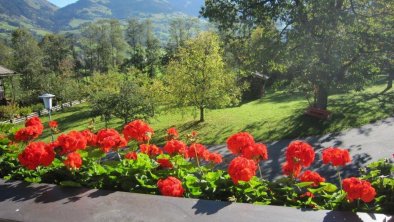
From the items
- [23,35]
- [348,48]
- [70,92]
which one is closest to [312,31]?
[348,48]

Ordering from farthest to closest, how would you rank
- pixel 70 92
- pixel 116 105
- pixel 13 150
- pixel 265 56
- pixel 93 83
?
pixel 70 92, pixel 93 83, pixel 116 105, pixel 265 56, pixel 13 150

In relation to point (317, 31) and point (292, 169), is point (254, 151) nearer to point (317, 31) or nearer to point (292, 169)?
point (292, 169)

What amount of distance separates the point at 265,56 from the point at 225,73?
6759mm

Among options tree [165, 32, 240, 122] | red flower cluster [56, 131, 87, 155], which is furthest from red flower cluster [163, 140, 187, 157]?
tree [165, 32, 240, 122]

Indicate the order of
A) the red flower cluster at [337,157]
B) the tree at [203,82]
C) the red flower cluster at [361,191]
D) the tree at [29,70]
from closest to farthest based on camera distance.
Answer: the red flower cluster at [361,191]
the red flower cluster at [337,157]
the tree at [203,82]
the tree at [29,70]

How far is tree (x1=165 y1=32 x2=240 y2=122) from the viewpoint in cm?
2494

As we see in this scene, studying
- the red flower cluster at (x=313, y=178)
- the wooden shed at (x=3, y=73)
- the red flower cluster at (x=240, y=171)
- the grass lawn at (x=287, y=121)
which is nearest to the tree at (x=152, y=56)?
the wooden shed at (x=3, y=73)

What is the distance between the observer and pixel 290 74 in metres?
20.9

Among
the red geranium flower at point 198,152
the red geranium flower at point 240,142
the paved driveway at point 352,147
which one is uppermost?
the red geranium flower at point 240,142

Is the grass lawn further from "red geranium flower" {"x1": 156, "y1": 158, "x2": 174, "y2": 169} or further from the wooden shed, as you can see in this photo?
the wooden shed

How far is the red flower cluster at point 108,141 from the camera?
3618mm

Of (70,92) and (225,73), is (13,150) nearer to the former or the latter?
(225,73)

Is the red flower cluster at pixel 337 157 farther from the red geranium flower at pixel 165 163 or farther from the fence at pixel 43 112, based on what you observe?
the fence at pixel 43 112

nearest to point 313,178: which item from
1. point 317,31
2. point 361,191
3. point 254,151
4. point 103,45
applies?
point 254,151
